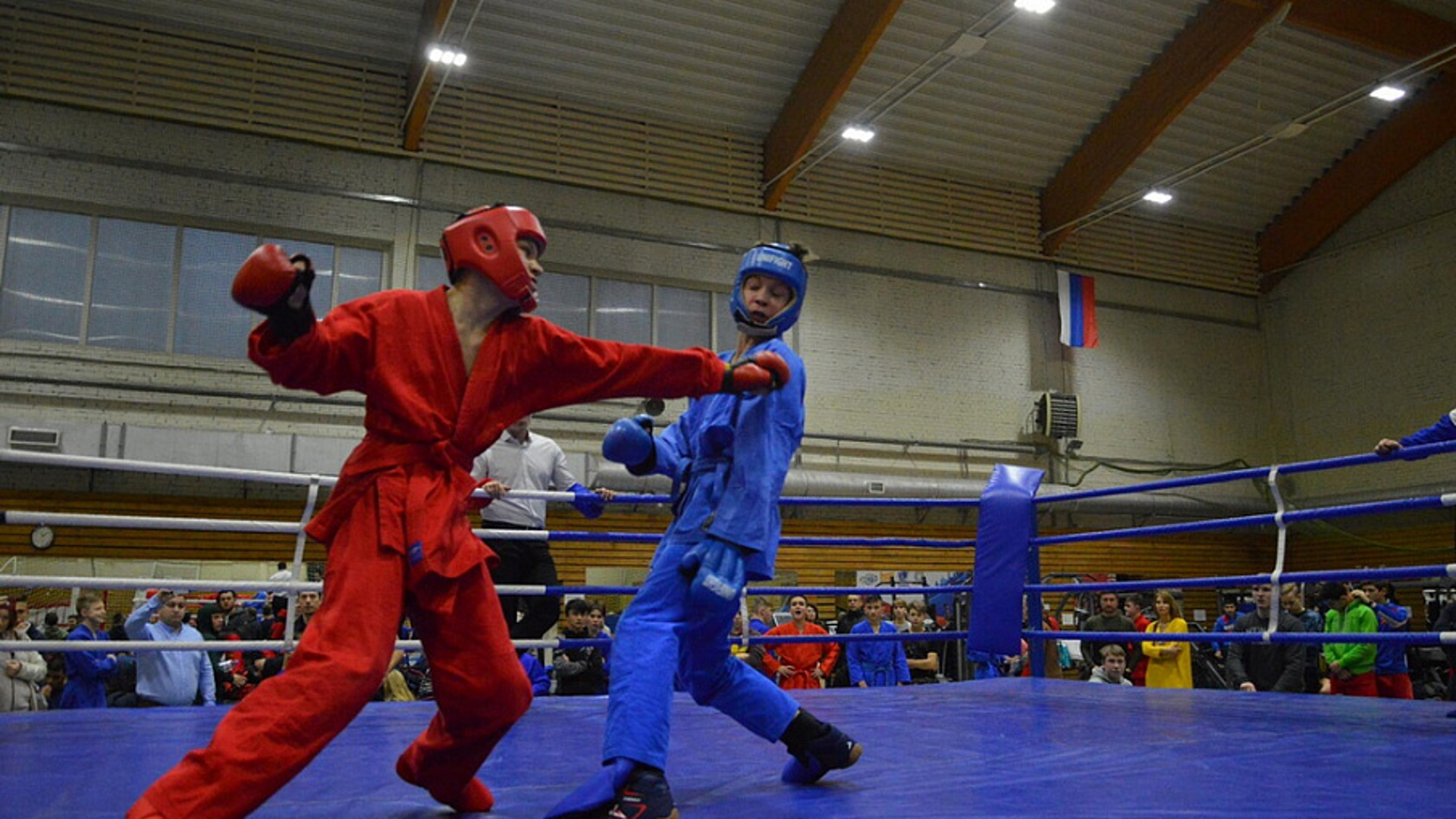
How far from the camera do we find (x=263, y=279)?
1.92 meters

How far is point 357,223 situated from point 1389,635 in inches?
417

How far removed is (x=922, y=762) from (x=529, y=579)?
271 centimetres

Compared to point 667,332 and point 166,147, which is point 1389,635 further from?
point 166,147

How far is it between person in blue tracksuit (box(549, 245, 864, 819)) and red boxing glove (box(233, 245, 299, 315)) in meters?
0.87

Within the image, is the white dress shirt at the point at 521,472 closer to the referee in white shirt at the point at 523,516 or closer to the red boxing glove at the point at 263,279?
the referee in white shirt at the point at 523,516

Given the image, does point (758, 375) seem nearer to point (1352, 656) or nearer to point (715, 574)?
point (715, 574)

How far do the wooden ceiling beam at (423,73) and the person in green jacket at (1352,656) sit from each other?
913 cm

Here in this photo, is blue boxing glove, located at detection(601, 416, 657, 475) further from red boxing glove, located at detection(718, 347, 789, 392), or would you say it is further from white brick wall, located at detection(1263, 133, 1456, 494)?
white brick wall, located at detection(1263, 133, 1456, 494)

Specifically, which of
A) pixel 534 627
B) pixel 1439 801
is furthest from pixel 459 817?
pixel 534 627

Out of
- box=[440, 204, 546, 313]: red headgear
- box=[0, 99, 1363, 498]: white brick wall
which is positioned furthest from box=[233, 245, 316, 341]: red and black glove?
box=[0, 99, 1363, 498]: white brick wall

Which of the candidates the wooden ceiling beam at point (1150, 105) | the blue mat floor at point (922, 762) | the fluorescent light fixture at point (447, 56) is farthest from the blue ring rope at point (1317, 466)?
the wooden ceiling beam at point (1150, 105)

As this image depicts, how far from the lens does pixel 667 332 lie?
43.8 feet

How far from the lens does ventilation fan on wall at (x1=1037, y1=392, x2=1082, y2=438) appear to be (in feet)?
48.7

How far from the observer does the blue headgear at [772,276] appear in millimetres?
2861
